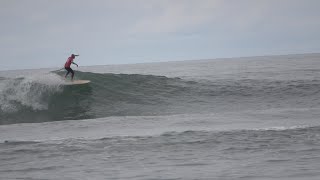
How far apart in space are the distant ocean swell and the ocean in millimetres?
50

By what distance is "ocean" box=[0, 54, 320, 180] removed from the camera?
7.93 metres

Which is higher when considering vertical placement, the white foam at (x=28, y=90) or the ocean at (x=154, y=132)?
the white foam at (x=28, y=90)

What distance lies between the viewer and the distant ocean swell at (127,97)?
1919 centimetres

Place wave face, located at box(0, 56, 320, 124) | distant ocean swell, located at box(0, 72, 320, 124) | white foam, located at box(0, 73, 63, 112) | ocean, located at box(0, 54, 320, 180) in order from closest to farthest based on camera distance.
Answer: ocean, located at box(0, 54, 320, 180) < wave face, located at box(0, 56, 320, 124) < distant ocean swell, located at box(0, 72, 320, 124) < white foam, located at box(0, 73, 63, 112)

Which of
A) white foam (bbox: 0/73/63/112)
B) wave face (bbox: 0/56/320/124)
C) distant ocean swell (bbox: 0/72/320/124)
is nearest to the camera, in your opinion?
wave face (bbox: 0/56/320/124)

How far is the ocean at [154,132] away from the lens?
7934 mm

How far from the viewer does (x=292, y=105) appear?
1936 centimetres

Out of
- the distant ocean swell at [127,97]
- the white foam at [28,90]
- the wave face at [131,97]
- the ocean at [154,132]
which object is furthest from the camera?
the white foam at [28,90]

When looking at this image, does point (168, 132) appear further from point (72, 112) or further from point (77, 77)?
point (77, 77)

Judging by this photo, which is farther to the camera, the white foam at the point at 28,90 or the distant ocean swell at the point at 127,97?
the white foam at the point at 28,90

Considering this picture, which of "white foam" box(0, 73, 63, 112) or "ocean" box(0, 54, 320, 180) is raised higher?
"white foam" box(0, 73, 63, 112)

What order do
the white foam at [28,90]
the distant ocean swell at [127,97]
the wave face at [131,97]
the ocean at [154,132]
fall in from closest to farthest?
the ocean at [154,132], the wave face at [131,97], the distant ocean swell at [127,97], the white foam at [28,90]

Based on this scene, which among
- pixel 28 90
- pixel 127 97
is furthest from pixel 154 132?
pixel 28 90

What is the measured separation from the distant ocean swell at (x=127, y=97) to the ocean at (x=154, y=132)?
5 centimetres
